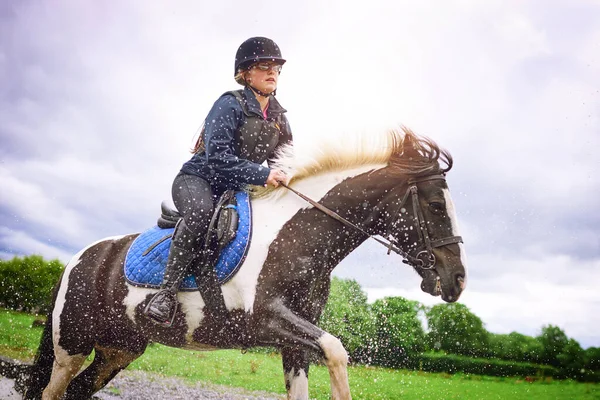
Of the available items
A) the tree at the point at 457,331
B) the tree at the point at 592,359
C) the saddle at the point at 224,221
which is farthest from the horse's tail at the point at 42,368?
the tree at the point at 592,359

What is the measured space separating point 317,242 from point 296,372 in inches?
43.0

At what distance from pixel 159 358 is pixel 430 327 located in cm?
755

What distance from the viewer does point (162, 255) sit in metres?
4.09

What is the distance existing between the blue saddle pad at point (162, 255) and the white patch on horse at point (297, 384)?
0.95 metres

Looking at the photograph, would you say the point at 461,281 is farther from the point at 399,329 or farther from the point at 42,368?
the point at 399,329

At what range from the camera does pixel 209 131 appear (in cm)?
385

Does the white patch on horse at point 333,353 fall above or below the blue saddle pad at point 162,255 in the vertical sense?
below

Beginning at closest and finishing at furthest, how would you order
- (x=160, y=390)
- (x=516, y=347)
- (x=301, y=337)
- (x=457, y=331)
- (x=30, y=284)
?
(x=301, y=337), (x=160, y=390), (x=516, y=347), (x=457, y=331), (x=30, y=284)

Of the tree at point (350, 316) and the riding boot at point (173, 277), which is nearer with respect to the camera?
the riding boot at point (173, 277)

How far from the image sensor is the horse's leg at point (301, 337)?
298 cm

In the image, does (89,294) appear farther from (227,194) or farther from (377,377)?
(377,377)

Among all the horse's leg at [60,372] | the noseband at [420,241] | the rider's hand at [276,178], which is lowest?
the horse's leg at [60,372]

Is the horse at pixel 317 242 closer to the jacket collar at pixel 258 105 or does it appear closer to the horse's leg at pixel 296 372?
the horse's leg at pixel 296 372

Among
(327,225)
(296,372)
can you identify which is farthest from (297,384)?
(327,225)
